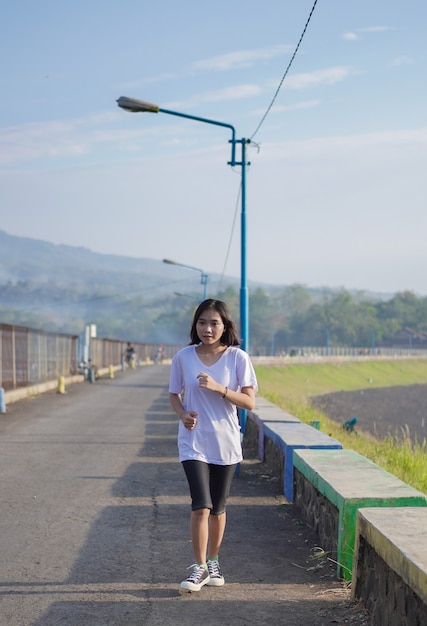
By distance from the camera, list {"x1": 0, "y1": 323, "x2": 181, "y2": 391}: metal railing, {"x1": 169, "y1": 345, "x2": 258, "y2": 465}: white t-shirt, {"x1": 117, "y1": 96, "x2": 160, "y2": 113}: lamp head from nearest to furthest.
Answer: {"x1": 169, "y1": 345, "x2": 258, "y2": 465}: white t-shirt < {"x1": 117, "y1": 96, "x2": 160, "y2": 113}: lamp head < {"x1": 0, "y1": 323, "x2": 181, "y2": 391}: metal railing

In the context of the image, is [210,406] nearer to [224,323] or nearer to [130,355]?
[224,323]

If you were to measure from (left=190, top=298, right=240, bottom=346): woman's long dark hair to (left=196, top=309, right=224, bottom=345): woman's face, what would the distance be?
0.12ft

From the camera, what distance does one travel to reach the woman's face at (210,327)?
258 inches

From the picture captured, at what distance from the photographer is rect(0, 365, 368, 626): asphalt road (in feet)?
19.9

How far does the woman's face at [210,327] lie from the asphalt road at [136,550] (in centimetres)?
171

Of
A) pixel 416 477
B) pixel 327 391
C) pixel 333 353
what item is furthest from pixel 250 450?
pixel 333 353

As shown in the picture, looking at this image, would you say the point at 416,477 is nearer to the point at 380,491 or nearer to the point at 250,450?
the point at 250,450

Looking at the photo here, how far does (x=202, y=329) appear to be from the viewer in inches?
259

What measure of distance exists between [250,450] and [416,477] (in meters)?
3.85

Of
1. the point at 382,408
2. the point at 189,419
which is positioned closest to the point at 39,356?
the point at 189,419

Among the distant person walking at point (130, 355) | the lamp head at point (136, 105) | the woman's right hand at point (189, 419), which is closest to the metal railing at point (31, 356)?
the lamp head at point (136, 105)

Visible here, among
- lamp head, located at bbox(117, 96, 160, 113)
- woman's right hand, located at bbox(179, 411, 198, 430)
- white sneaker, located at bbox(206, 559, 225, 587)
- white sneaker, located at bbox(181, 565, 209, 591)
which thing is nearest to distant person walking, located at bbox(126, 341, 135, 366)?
lamp head, located at bbox(117, 96, 160, 113)

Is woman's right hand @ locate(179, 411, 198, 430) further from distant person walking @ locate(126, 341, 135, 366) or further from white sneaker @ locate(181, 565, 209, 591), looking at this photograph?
distant person walking @ locate(126, 341, 135, 366)

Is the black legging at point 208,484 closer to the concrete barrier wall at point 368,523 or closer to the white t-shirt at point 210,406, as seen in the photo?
the white t-shirt at point 210,406
